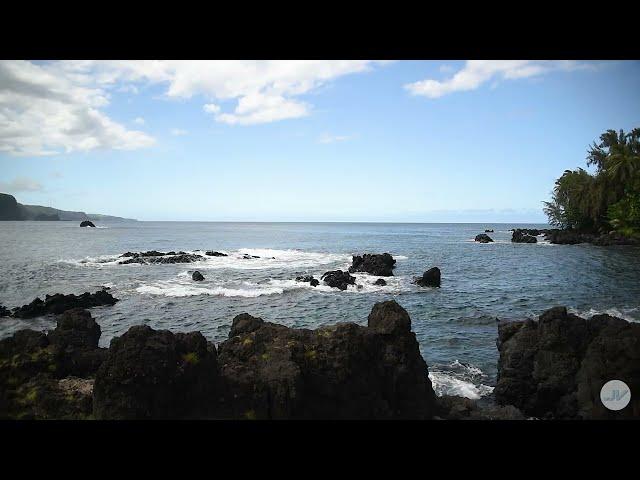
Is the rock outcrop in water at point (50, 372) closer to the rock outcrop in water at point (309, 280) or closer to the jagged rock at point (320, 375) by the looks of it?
the jagged rock at point (320, 375)

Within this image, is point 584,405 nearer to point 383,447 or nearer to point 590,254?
point 383,447

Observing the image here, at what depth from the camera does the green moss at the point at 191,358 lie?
5160 millimetres

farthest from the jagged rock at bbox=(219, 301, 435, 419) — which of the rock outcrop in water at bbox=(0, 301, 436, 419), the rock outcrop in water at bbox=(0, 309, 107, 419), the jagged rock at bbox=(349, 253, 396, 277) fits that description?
the jagged rock at bbox=(349, 253, 396, 277)

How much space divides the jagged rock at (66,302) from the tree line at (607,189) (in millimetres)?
14592

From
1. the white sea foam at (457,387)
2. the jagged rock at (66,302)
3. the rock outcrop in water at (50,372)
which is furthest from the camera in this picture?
the jagged rock at (66,302)

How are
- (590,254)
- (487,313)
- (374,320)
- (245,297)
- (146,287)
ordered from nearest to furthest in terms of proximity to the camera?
1. (374,320)
2. (487,313)
3. (245,297)
4. (146,287)
5. (590,254)

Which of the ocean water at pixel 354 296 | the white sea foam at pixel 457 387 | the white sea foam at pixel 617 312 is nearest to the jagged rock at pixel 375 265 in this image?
the ocean water at pixel 354 296

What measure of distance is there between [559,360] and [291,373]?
6.00 metres

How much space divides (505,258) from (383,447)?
26.5 meters

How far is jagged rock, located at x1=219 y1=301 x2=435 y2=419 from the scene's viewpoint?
17.5 ft

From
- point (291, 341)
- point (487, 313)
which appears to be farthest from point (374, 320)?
point (487, 313)
